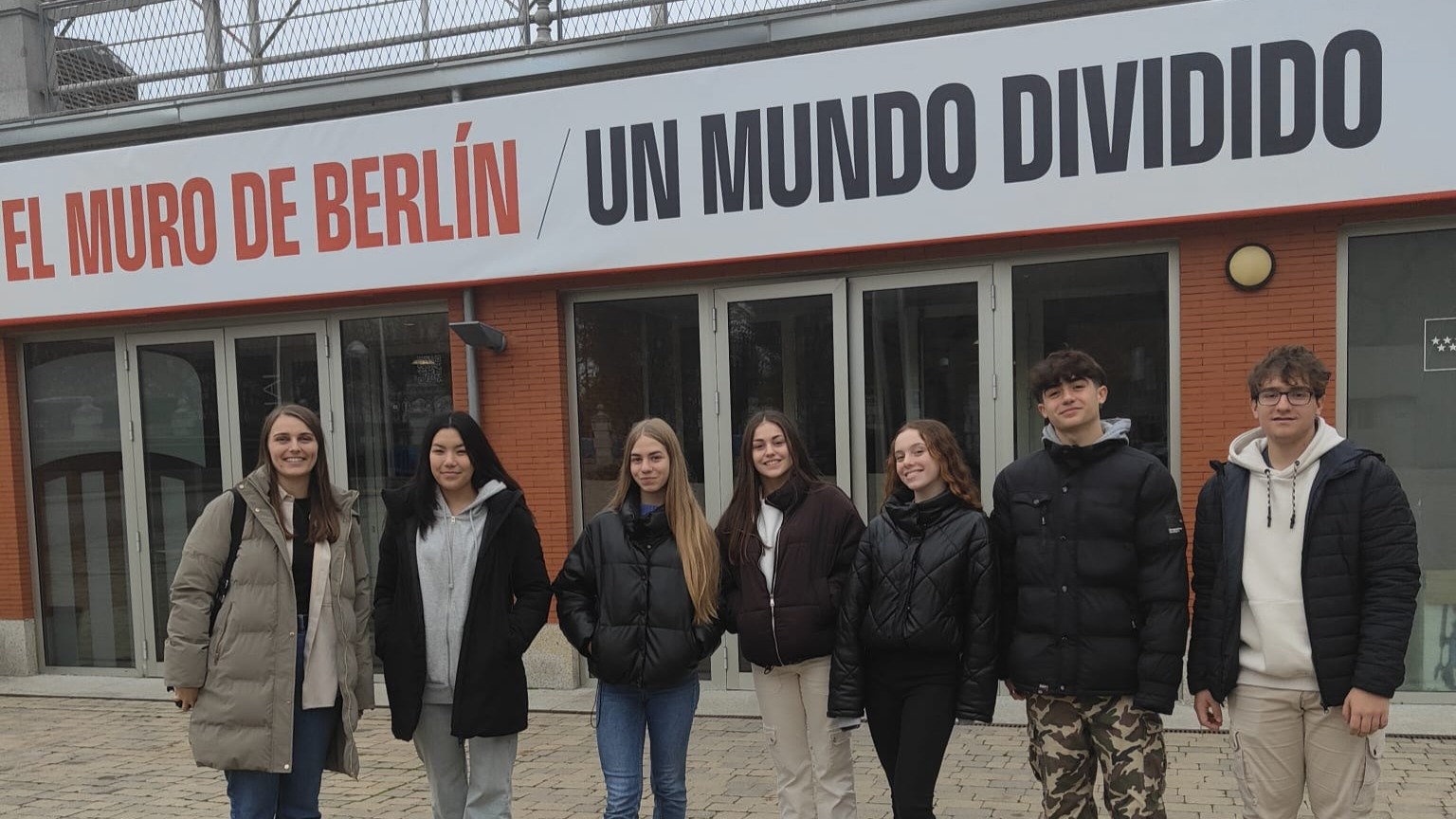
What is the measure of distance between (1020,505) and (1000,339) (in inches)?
118

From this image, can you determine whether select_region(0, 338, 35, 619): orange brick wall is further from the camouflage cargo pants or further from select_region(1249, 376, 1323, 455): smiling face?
select_region(1249, 376, 1323, 455): smiling face

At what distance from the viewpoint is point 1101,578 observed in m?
3.00

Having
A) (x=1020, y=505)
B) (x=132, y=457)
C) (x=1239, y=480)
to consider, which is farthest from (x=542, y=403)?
(x=1239, y=480)

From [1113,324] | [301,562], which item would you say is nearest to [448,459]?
[301,562]

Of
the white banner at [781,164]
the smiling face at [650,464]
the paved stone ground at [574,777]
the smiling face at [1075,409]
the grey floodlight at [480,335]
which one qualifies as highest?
the white banner at [781,164]

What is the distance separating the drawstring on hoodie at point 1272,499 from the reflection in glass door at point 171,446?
23.2ft

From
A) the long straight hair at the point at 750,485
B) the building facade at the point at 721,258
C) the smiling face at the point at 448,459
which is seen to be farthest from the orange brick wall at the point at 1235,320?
the smiling face at the point at 448,459

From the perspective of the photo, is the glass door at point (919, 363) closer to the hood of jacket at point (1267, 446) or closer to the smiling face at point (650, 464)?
the hood of jacket at point (1267, 446)

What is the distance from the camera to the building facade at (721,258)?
537cm

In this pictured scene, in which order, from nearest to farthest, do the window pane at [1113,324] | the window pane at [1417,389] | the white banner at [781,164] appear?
the white banner at [781,164]
the window pane at [1417,389]
the window pane at [1113,324]

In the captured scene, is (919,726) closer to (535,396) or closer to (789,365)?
(789,365)

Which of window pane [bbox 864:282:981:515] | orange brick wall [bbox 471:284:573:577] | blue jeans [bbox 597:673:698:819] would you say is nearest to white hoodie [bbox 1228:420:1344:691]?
blue jeans [bbox 597:673:698:819]

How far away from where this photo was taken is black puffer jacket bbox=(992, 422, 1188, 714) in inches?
116

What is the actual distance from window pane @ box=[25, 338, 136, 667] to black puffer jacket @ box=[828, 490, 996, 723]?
22.7 ft
